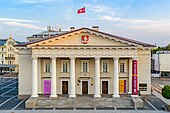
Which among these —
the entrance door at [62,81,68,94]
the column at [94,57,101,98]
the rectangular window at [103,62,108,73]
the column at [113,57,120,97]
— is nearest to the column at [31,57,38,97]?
the entrance door at [62,81,68,94]

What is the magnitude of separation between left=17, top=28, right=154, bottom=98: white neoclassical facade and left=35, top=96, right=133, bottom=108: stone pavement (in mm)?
1260

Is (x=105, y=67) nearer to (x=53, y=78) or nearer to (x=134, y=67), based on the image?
(x=134, y=67)

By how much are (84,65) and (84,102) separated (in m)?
6.09

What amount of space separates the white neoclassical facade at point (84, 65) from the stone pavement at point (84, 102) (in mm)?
1260

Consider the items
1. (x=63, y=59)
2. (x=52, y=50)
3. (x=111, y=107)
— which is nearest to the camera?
(x=111, y=107)

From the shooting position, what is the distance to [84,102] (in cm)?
3275

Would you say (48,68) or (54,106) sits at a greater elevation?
(48,68)

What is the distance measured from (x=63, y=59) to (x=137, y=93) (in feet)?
36.1

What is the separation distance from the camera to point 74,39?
34406 mm

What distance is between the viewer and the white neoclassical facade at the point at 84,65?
3419 centimetres

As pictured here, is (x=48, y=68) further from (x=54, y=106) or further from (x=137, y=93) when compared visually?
(x=137, y=93)

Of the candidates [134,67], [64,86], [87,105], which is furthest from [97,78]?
[64,86]

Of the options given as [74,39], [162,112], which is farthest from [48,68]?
[162,112]

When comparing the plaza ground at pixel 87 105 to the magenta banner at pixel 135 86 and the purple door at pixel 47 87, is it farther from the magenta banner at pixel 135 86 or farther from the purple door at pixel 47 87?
the purple door at pixel 47 87
